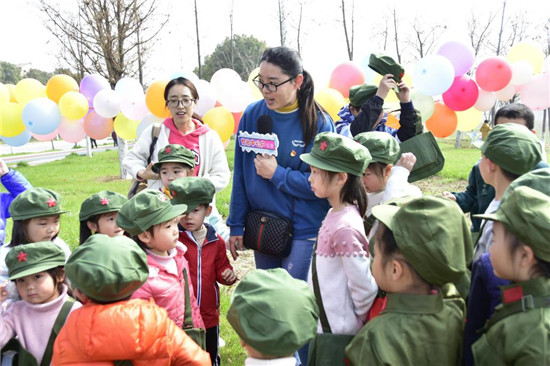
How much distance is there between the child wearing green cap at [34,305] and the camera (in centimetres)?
194

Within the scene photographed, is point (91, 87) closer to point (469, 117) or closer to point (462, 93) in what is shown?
point (462, 93)

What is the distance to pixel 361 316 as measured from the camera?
1877mm

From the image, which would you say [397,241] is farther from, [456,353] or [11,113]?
[11,113]

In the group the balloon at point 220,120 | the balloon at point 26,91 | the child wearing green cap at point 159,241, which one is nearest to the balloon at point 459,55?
the balloon at point 220,120

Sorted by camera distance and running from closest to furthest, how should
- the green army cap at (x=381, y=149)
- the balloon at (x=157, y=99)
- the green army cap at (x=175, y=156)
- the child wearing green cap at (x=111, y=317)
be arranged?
the child wearing green cap at (x=111, y=317) → the green army cap at (x=381, y=149) → the green army cap at (x=175, y=156) → the balloon at (x=157, y=99)

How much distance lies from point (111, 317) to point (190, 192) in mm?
1082

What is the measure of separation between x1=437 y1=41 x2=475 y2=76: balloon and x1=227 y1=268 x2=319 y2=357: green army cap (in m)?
5.47

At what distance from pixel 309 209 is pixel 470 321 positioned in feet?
3.48

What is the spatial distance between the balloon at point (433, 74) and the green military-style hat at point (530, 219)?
445 cm

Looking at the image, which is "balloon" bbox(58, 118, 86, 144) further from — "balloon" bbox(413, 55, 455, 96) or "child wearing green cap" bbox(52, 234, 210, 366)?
"child wearing green cap" bbox(52, 234, 210, 366)

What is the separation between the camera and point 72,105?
6172 mm

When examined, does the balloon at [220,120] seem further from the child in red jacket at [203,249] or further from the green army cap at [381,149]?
the green army cap at [381,149]

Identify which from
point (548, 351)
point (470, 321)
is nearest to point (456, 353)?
point (470, 321)

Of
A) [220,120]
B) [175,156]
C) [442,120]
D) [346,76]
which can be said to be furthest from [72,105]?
[442,120]
